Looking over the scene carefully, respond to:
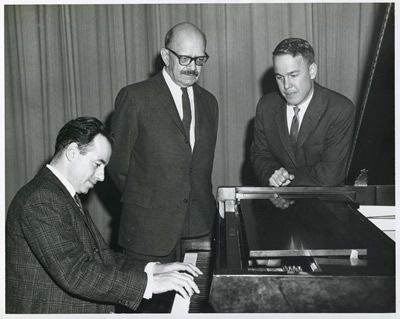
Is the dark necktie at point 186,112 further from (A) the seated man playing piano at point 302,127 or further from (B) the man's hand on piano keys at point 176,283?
(B) the man's hand on piano keys at point 176,283

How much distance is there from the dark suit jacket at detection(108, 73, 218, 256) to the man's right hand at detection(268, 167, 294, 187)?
1.47 ft

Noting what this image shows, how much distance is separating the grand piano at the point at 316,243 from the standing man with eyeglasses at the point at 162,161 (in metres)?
0.20

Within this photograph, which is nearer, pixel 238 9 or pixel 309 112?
pixel 309 112

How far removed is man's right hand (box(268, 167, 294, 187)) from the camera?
2180 millimetres

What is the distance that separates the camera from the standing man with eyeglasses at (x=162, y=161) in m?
2.38

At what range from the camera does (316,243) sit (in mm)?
1361

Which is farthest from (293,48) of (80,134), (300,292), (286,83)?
(300,292)

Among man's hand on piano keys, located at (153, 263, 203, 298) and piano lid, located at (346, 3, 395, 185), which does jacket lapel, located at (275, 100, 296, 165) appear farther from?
man's hand on piano keys, located at (153, 263, 203, 298)

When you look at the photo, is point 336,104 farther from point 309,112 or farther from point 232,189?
point 232,189

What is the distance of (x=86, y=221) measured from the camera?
5.48 ft

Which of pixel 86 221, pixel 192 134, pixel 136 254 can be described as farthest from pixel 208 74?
pixel 86 221

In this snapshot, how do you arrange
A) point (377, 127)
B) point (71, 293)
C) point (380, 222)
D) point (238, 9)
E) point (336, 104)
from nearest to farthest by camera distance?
point (71, 293) < point (377, 127) < point (380, 222) < point (336, 104) < point (238, 9)

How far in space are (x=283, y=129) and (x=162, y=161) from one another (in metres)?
0.68

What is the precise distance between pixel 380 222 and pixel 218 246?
1025 millimetres
